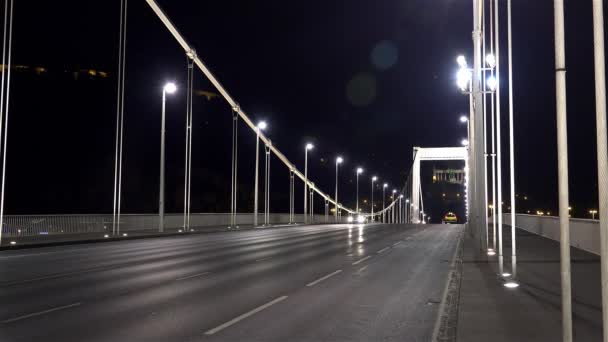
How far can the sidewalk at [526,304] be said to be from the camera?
8.59 metres

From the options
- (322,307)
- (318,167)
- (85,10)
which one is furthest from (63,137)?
(322,307)

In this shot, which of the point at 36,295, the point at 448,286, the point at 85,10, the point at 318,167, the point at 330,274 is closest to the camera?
the point at 36,295

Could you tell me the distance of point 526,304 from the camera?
11.0 metres

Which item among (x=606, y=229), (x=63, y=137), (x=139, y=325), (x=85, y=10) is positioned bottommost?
(x=139, y=325)

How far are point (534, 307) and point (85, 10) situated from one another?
300 feet

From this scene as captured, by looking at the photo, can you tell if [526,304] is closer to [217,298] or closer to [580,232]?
[217,298]

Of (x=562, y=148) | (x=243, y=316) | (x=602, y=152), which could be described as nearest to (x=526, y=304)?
(x=243, y=316)

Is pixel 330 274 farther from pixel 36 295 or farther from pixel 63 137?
pixel 63 137

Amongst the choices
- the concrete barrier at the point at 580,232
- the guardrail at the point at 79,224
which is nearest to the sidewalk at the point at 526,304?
the concrete barrier at the point at 580,232

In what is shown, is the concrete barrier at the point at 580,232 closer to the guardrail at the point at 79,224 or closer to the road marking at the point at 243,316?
the road marking at the point at 243,316

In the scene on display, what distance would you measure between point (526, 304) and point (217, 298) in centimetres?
536

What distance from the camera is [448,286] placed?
46.8ft

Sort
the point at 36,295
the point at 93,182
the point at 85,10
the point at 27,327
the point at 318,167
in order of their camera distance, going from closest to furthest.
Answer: the point at 27,327, the point at 36,295, the point at 93,182, the point at 85,10, the point at 318,167

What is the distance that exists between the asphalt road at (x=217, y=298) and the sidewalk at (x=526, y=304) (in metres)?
0.67
